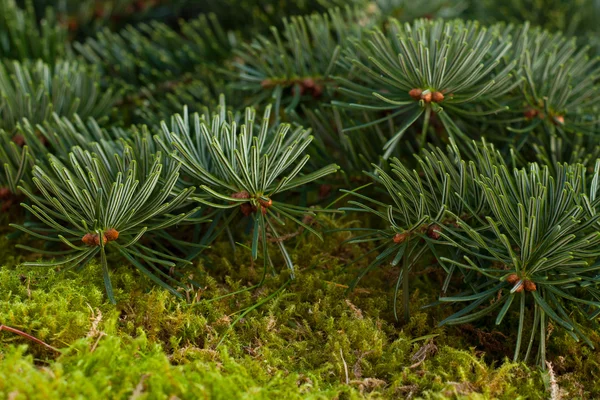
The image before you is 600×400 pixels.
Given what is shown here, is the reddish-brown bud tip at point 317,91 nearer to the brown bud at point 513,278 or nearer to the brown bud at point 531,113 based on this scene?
the brown bud at point 531,113

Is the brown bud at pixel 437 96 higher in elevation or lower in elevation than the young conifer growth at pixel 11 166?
higher

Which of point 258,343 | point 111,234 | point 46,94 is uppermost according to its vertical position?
point 46,94

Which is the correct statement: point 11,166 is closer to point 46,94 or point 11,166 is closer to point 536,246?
point 46,94

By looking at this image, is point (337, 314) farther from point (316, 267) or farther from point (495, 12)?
point (495, 12)

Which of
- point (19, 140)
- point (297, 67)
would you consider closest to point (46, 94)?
point (19, 140)

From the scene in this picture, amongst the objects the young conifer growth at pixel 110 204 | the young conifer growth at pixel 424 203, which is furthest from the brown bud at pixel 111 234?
the young conifer growth at pixel 424 203

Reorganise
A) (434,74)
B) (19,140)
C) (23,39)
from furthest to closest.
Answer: (23,39)
(19,140)
(434,74)
